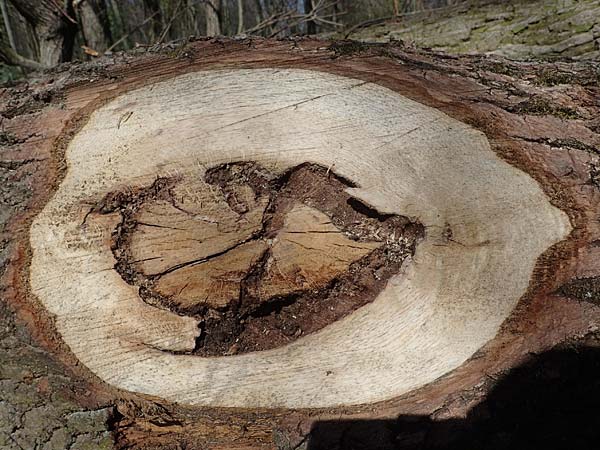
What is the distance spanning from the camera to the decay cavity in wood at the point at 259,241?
3.95 feet

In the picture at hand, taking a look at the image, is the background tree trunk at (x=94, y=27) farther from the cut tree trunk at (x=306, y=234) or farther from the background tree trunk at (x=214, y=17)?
the cut tree trunk at (x=306, y=234)

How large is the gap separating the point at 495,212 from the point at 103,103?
104 centimetres

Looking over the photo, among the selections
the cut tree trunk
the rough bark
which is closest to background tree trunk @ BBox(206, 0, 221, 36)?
the rough bark

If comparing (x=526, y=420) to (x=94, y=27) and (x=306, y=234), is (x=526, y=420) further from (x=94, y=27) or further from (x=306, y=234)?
(x=94, y=27)

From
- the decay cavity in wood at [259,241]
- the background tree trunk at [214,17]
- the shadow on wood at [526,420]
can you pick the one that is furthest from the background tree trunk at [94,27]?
the shadow on wood at [526,420]

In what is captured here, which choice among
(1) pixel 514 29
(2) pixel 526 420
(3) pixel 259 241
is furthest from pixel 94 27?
(2) pixel 526 420

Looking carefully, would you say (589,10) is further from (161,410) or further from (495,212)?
(161,410)

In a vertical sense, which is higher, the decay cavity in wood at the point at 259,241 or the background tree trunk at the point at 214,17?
the background tree trunk at the point at 214,17

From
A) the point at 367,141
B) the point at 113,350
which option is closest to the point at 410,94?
the point at 367,141

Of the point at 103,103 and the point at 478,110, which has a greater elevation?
the point at 103,103

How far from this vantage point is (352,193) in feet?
3.97

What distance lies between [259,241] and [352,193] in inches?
10.6

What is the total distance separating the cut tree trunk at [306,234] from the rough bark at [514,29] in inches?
62.0

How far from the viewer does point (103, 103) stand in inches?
48.0
